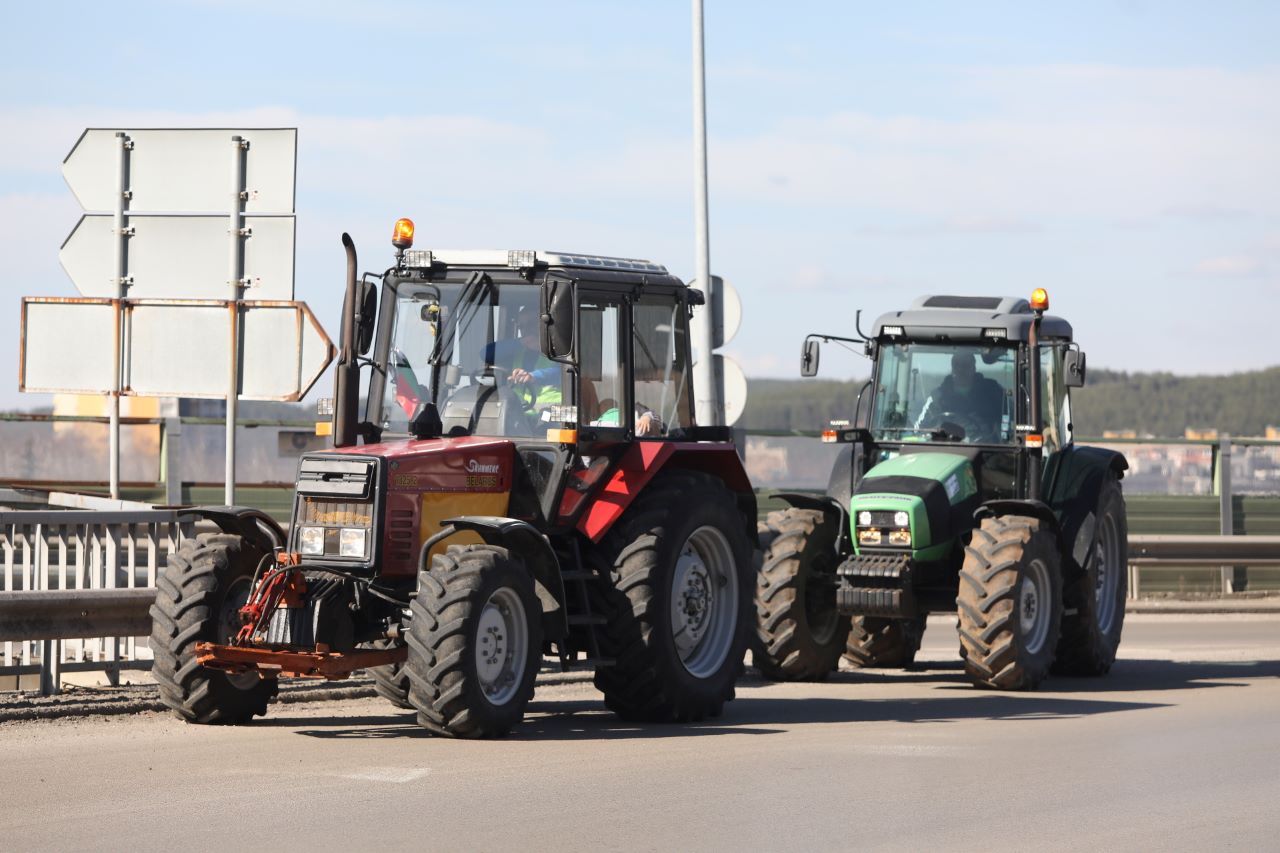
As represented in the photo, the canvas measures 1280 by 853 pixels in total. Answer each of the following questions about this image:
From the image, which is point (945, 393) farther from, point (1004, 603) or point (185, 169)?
point (185, 169)

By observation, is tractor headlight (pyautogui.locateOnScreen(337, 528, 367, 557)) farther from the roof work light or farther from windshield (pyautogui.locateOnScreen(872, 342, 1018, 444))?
windshield (pyautogui.locateOnScreen(872, 342, 1018, 444))

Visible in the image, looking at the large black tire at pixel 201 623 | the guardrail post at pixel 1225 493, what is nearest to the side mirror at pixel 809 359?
the large black tire at pixel 201 623

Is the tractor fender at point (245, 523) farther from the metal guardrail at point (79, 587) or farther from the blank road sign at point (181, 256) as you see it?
the blank road sign at point (181, 256)

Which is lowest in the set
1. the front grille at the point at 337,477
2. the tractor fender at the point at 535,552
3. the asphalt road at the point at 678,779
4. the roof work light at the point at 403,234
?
the asphalt road at the point at 678,779

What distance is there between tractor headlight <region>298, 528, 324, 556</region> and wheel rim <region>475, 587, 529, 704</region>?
107cm

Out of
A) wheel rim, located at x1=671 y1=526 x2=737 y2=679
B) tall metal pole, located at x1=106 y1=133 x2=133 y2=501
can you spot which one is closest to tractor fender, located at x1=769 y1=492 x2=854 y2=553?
wheel rim, located at x1=671 y1=526 x2=737 y2=679

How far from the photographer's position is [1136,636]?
1916 centimetres

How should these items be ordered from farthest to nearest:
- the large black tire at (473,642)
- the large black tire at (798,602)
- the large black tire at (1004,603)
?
the large black tire at (798,602) < the large black tire at (1004,603) < the large black tire at (473,642)

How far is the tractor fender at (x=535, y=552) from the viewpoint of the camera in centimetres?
1038

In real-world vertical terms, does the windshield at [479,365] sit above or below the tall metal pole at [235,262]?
below

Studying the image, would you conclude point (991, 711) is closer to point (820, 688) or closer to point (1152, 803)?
point (820, 688)

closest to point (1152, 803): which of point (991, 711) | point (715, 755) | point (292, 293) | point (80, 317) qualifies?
point (715, 755)

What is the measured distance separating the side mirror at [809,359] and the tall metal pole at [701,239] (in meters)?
3.36

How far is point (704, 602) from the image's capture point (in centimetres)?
1228
